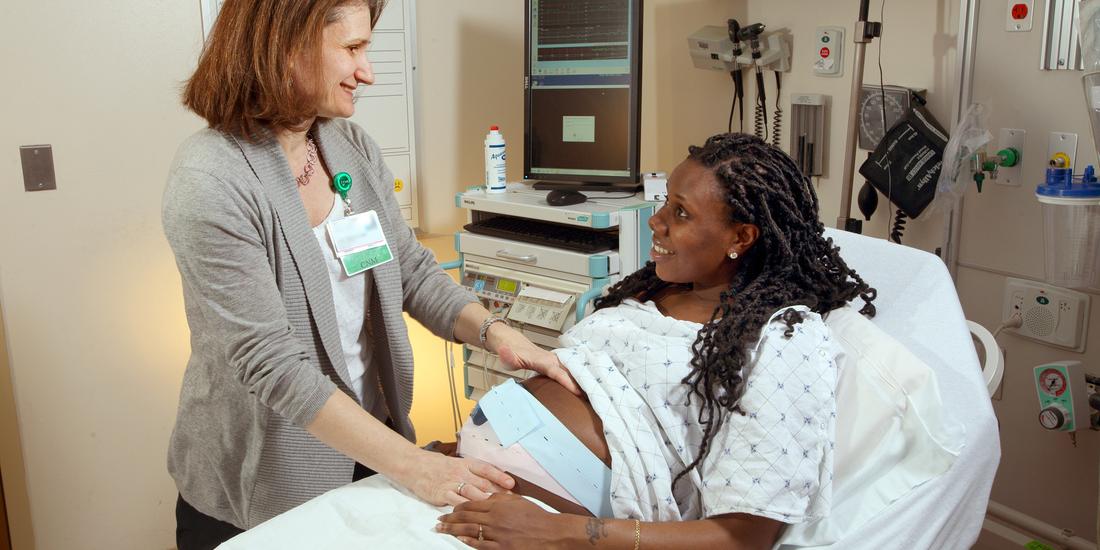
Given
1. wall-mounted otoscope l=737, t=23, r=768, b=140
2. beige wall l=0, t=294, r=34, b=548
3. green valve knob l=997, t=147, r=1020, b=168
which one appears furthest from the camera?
wall-mounted otoscope l=737, t=23, r=768, b=140

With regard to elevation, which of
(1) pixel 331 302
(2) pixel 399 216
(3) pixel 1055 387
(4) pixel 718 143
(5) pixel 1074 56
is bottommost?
(3) pixel 1055 387

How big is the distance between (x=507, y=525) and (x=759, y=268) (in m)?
0.59

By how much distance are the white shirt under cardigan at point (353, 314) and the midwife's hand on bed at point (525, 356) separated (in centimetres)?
22

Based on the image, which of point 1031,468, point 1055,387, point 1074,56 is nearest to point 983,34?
point 1074,56

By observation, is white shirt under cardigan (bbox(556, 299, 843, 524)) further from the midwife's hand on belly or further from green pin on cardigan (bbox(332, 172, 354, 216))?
green pin on cardigan (bbox(332, 172, 354, 216))

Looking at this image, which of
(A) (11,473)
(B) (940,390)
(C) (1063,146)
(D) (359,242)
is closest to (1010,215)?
(C) (1063,146)

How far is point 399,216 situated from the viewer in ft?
5.58

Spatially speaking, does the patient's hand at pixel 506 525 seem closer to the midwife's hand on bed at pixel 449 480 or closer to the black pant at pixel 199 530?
the midwife's hand on bed at pixel 449 480

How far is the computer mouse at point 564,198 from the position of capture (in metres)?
2.53

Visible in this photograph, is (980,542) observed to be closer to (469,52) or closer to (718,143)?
(718,143)

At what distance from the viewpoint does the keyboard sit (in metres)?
2.48

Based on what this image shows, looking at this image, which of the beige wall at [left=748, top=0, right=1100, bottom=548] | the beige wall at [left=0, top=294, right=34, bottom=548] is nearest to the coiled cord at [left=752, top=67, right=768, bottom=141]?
the beige wall at [left=748, top=0, right=1100, bottom=548]

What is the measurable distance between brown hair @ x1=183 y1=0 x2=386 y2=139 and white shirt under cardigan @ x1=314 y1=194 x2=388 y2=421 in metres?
0.20

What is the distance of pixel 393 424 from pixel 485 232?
1045 millimetres
